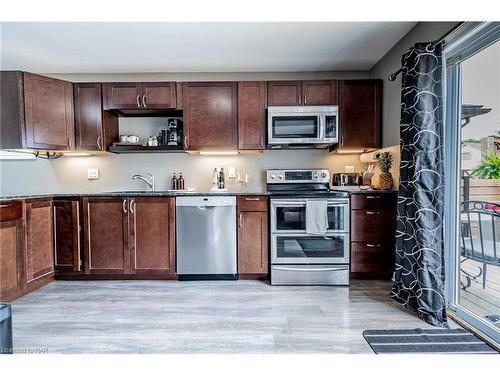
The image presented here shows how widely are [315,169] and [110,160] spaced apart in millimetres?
2459

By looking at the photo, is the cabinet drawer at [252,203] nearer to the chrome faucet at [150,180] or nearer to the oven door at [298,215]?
the oven door at [298,215]

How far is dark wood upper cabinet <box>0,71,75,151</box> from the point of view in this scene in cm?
268

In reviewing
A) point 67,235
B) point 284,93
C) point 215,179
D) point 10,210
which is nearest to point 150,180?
point 215,179

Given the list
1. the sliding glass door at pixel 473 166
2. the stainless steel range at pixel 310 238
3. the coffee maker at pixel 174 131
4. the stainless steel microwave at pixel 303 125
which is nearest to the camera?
the sliding glass door at pixel 473 166

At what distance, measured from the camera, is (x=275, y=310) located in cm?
219

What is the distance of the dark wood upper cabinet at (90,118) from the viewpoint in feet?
10.2

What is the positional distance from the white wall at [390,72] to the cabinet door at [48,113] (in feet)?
11.1

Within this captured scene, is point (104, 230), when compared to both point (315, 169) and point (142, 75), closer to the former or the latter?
point (142, 75)

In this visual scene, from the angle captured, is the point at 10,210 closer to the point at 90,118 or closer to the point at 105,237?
the point at 105,237

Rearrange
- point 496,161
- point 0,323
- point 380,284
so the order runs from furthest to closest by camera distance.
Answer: point 380,284 → point 496,161 → point 0,323

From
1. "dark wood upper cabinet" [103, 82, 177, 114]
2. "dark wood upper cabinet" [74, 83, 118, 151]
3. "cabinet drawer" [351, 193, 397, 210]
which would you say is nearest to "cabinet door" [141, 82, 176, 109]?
"dark wood upper cabinet" [103, 82, 177, 114]

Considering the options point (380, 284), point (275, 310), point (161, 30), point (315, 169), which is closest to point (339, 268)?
point (380, 284)

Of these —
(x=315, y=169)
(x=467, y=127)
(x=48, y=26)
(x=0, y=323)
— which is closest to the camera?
(x=0, y=323)

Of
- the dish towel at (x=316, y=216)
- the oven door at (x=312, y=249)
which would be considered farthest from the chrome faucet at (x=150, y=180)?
the dish towel at (x=316, y=216)
